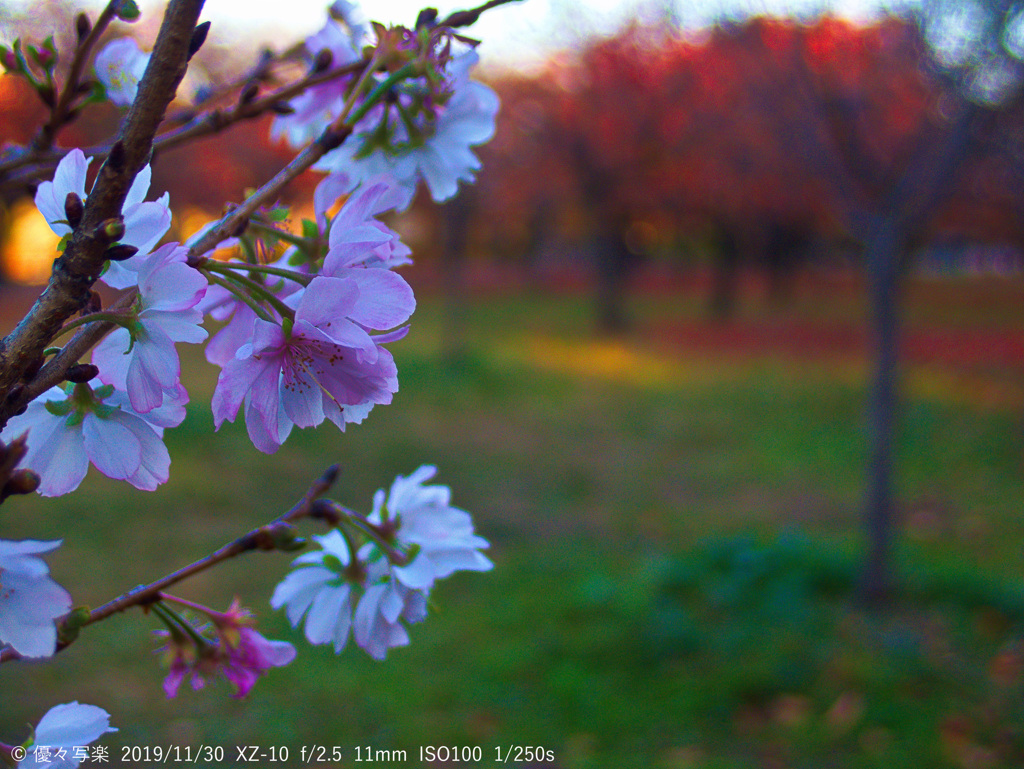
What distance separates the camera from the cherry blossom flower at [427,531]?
2.72ft

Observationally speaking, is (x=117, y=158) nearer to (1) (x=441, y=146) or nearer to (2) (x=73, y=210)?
(2) (x=73, y=210)

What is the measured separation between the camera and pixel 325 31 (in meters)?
1.00

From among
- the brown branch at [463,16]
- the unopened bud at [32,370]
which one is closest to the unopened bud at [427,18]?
the brown branch at [463,16]

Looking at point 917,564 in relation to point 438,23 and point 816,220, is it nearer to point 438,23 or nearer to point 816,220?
point 438,23

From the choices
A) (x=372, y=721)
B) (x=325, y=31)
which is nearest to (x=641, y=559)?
(x=372, y=721)

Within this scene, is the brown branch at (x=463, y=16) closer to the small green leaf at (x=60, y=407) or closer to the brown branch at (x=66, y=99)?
the brown branch at (x=66, y=99)

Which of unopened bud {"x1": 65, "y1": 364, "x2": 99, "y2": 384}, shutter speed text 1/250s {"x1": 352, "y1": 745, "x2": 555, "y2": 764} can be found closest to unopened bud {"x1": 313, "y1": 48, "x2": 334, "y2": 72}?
unopened bud {"x1": 65, "y1": 364, "x2": 99, "y2": 384}

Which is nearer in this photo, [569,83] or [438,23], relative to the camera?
[438,23]

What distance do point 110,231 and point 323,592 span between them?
1.50 ft

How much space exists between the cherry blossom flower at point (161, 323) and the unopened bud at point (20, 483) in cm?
8

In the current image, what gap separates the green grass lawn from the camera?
3254mm

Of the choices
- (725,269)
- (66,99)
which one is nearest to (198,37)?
(66,99)

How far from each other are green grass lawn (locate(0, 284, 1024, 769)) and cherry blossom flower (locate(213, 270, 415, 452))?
1.59ft

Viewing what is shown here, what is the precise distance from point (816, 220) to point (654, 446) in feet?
51.0
